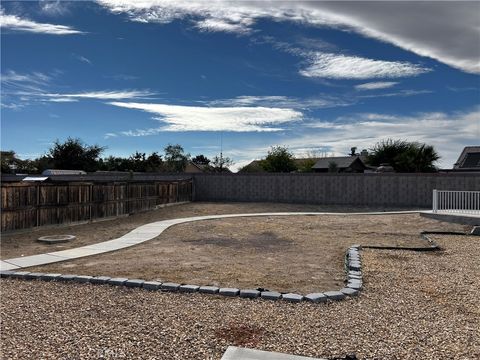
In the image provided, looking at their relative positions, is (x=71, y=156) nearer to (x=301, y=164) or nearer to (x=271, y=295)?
(x=301, y=164)

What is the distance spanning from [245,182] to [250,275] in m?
17.6

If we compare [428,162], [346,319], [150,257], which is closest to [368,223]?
[150,257]

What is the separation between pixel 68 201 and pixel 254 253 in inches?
281

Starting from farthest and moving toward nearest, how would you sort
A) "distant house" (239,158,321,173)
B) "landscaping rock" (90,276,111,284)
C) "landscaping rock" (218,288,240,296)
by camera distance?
1. "distant house" (239,158,321,173)
2. "landscaping rock" (90,276,111,284)
3. "landscaping rock" (218,288,240,296)

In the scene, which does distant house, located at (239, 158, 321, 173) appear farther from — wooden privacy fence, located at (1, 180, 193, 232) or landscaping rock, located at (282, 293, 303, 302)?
landscaping rock, located at (282, 293, 303, 302)

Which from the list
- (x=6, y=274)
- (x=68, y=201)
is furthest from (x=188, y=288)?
(x=68, y=201)

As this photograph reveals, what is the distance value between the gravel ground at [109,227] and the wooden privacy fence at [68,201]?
1.02 feet

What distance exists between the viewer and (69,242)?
10406 mm

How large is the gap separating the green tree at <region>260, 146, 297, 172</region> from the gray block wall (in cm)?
2101

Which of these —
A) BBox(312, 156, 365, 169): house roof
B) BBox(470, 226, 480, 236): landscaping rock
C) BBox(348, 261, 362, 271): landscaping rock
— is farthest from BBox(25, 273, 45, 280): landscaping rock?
BBox(312, 156, 365, 169): house roof

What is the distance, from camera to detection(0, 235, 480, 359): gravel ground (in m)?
3.84

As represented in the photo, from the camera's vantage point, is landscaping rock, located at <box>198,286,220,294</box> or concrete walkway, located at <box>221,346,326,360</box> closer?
concrete walkway, located at <box>221,346,326,360</box>

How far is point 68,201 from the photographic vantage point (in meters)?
13.1

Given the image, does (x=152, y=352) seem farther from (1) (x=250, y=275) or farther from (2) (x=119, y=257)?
(2) (x=119, y=257)
